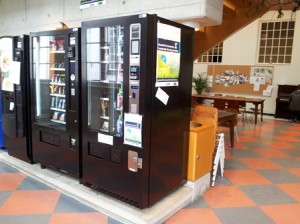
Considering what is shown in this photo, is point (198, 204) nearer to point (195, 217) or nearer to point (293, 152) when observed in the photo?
point (195, 217)

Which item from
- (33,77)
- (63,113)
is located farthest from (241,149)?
(33,77)

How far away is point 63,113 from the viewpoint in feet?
11.8

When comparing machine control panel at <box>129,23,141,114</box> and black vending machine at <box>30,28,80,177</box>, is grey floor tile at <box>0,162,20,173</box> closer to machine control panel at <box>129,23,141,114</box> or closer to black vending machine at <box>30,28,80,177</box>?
black vending machine at <box>30,28,80,177</box>

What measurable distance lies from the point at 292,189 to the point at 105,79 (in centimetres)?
295

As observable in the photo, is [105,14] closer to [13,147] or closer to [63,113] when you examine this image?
[63,113]

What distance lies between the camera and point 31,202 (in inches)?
121

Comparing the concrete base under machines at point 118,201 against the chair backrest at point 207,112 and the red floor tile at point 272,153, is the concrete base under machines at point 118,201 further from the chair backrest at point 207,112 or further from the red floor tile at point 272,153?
the red floor tile at point 272,153

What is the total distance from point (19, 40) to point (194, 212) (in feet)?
10.7

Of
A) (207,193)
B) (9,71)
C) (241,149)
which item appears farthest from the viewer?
(241,149)

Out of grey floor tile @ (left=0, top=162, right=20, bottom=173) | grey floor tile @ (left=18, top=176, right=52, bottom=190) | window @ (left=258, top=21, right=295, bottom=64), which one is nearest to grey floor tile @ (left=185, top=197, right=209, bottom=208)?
grey floor tile @ (left=18, top=176, right=52, bottom=190)

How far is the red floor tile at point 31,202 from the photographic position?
9.45ft

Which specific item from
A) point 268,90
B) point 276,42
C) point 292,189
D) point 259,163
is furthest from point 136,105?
point 276,42

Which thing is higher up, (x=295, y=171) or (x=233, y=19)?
(x=233, y=19)

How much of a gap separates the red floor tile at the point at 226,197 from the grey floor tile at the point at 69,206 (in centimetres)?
142
